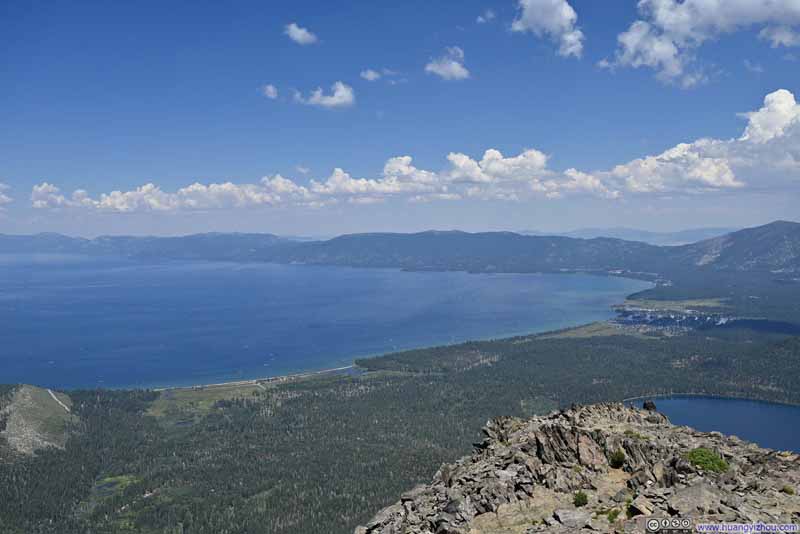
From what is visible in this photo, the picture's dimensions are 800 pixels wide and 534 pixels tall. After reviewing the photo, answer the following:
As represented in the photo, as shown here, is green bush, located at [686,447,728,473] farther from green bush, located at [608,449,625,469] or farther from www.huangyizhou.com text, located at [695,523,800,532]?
www.huangyizhou.com text, located at [695,523,800,532]

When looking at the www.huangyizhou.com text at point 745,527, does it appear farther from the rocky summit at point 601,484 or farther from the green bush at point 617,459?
the green bush at point 617,459

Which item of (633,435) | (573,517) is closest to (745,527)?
(573,517)

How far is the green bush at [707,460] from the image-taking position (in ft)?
166

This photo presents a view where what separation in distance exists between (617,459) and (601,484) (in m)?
5.11

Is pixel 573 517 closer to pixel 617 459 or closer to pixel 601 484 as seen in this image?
pixel 601 484

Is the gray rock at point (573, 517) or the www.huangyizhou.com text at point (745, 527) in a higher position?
the www.huangyizhou.com text at point (745, 527)

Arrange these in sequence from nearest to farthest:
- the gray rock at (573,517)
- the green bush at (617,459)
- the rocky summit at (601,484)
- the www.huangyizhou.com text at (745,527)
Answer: the www.huangyizhou.com text at (745,527)
the rocky summit at (601,484)
the gray rock at (573,517)
the green bush at (617,459)

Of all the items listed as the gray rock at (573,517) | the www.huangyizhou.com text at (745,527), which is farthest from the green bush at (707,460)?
the gray rock at (573,517)

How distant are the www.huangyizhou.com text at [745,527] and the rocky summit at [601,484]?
82 cm

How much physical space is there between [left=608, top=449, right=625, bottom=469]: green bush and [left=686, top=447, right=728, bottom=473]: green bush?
6.04 metres

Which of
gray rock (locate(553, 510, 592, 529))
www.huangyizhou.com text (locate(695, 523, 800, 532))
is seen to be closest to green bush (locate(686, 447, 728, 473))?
www.huangyizhou.com text (locate(695, 523, 800, 532))

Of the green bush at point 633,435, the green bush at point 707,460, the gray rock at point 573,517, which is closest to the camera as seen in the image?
the gray rock at point 573,517

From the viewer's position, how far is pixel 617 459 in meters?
56.8

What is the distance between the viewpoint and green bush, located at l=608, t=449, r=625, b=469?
185 feet
